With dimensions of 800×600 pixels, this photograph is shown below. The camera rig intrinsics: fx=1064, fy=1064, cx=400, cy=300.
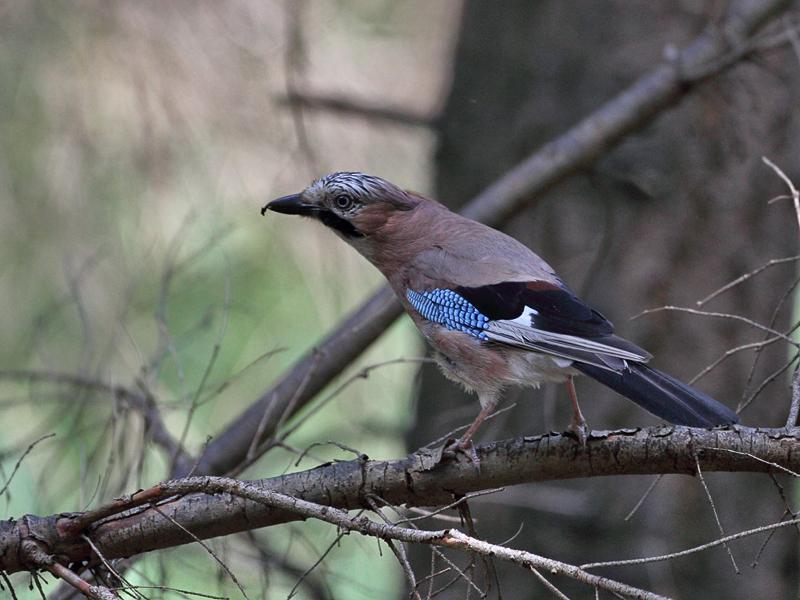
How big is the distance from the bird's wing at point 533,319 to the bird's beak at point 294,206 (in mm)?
487

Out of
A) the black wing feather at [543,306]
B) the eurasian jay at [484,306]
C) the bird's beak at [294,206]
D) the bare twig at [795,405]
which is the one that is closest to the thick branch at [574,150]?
the eurasian jay at [484,306]

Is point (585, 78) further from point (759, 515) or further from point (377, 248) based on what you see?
point (759, 515)

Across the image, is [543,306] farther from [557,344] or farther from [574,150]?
[574,150]

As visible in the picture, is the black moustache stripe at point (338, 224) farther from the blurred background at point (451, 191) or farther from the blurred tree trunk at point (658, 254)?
the blurred tree trunk at point (658, 254)

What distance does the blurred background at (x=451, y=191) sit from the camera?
4086mm

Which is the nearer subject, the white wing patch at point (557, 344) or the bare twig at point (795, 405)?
the bare twig at point (795, 405)

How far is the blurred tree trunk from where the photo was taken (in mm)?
4039

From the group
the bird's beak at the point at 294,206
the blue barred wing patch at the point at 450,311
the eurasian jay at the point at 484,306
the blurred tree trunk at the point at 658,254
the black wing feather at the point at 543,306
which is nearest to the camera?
the eurasian jay at the point at 484,306

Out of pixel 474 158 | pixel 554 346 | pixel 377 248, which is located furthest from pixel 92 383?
pixel 474 158

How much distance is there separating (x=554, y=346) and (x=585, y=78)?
2.04 m

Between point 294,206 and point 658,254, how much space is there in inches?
64.5

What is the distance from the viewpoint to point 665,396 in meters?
2.40

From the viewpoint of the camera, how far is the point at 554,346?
8.66 feet

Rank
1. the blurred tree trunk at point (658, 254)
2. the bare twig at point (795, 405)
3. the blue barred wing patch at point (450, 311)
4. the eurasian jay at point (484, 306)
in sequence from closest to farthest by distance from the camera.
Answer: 1. the bare twig at point (795, 405)
2. the eurasian jay at point (484, 306)
3. the blue barred wing patch at point (450, 311)
4. the blurred tree trunk at point (658, 254)
